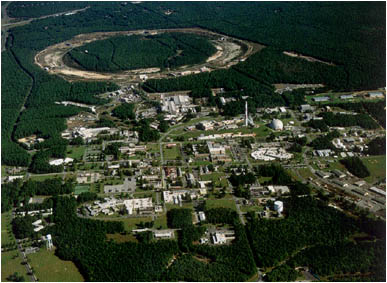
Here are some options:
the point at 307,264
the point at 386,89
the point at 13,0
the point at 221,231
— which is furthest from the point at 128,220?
the point at 13,0

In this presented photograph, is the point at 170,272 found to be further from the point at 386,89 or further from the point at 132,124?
the point at 386,89

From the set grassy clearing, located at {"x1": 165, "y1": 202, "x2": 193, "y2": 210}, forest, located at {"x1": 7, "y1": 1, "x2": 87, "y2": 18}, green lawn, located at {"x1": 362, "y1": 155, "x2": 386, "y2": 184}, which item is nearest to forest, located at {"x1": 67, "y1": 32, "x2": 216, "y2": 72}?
forest, located at {"x1": 7, "y1": 1, "x2": 87, "y2": 18}

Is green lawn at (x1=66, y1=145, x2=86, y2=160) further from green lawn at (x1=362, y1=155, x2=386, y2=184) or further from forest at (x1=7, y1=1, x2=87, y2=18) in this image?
forest at (x1=7, y1=1, x2=87, y2=18)

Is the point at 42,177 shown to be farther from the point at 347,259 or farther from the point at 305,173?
the point at 347,259

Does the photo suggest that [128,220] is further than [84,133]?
No

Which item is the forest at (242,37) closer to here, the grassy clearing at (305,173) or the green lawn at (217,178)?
the green lawn at (217,178)

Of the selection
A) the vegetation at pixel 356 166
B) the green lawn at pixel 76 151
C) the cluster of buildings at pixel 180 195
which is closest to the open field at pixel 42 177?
the green lawn at pixel 76 151
